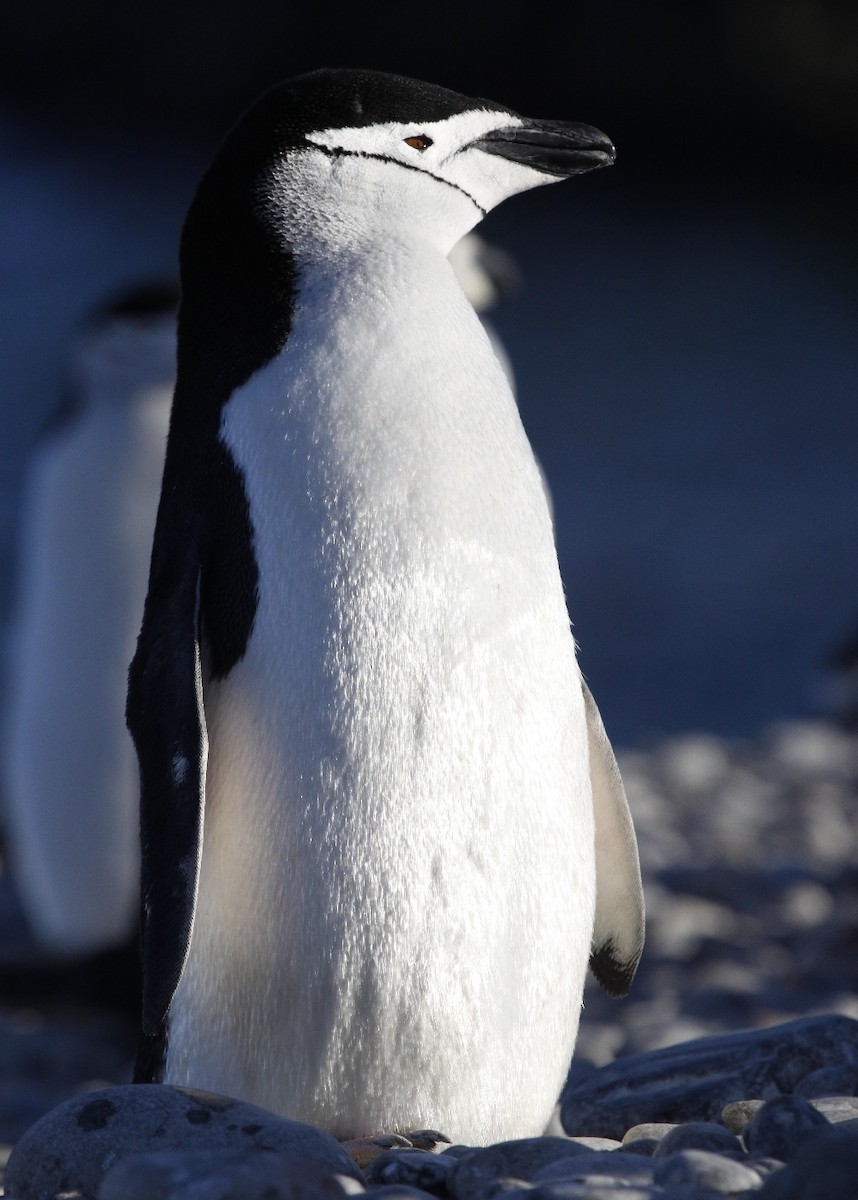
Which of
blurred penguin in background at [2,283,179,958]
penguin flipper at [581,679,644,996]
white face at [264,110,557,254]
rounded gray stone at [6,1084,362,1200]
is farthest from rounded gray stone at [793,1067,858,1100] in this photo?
blurred penguin in background at [2,283,179,958]

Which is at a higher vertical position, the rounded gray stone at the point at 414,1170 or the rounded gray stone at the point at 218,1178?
the rounded gray stone at the point at 218,1178

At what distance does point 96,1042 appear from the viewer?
3400mm

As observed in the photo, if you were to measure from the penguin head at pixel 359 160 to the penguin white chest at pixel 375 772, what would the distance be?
93mm

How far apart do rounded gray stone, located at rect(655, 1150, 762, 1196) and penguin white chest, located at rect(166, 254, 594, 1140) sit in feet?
1.72

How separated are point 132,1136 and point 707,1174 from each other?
1.74 feet

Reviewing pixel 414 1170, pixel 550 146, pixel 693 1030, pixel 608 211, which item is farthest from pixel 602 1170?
pixel 608 211

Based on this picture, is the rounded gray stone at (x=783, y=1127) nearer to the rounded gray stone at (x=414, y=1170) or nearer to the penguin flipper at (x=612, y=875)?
the rounded gray stone at (x=414, y=1170)

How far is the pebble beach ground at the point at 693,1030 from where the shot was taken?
1.22 meters

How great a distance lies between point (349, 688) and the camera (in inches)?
67.9

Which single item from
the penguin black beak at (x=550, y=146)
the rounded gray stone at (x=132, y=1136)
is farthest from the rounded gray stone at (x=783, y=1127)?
the penguin black beak at (x=550, y=146)

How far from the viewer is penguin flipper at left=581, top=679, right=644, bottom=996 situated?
210 cm

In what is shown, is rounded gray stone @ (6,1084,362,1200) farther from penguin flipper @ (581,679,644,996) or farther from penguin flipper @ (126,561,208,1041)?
penguin flipper @ (581,679,644,996)

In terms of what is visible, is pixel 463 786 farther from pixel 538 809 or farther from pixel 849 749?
pixel 849 749

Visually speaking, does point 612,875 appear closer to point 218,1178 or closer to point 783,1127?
point 783,1127
